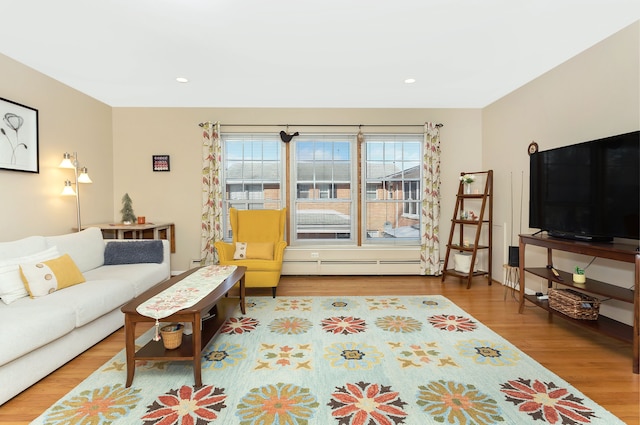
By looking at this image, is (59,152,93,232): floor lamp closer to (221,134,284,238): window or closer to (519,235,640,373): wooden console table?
(221,134,284,238): window

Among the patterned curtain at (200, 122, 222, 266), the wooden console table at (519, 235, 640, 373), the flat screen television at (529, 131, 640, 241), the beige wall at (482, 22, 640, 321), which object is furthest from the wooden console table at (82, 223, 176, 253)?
the beige wall at (482, 22, 640, 321)

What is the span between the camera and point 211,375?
2.06 meters

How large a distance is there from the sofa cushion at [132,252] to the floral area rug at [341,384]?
1140mm

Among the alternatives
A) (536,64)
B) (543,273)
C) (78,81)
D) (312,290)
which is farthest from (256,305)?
(536,64)

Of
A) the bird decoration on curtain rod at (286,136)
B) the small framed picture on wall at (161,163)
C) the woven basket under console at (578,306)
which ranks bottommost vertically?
the woven basket under console at (578,306)

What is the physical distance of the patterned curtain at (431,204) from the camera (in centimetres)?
466

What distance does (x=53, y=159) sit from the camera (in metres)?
3.59

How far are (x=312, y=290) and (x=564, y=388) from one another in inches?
106

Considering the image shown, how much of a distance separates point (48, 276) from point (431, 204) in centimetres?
458

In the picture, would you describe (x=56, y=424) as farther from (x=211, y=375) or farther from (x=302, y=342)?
(x=302, y=342)

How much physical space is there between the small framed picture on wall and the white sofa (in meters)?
1.57

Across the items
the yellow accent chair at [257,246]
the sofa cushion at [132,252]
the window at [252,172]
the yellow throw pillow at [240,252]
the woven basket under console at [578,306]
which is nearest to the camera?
the woven basket under console at [578,306]

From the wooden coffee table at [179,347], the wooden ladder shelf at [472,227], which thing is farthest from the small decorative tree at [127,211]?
the wooden ladder shelf at [472,227]

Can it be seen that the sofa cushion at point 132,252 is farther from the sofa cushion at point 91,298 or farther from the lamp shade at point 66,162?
the lamp shade at point 66,162
